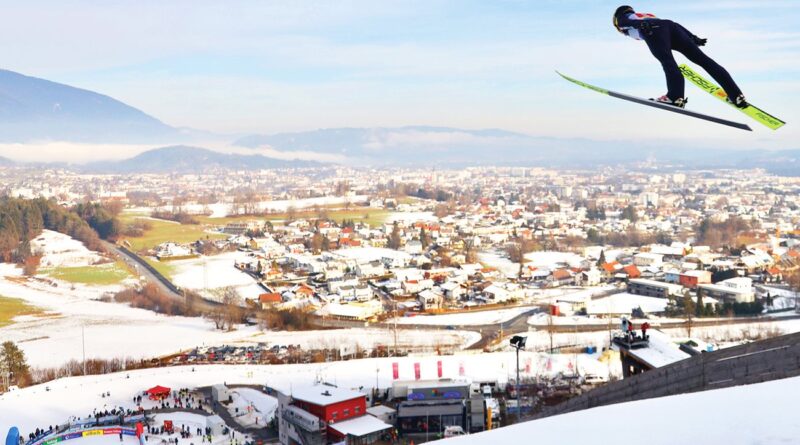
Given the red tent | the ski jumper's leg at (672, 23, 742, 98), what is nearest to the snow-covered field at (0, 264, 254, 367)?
the red tent

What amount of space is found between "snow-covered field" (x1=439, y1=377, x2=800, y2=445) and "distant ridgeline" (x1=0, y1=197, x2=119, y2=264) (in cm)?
2210

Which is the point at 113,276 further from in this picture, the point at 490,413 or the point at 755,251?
the point at 755,251

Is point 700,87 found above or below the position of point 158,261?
above

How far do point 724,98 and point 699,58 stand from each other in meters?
0.22

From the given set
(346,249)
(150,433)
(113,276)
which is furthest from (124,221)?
(150,433)

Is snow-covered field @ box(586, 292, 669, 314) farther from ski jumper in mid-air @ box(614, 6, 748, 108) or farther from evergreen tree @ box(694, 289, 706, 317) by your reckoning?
ski jumper in mid-air @ box(614, 6, 748, 108)

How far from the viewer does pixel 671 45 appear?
1709 millimetres

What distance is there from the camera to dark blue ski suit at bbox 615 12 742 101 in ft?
5.41

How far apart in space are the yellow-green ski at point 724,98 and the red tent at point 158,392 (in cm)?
700

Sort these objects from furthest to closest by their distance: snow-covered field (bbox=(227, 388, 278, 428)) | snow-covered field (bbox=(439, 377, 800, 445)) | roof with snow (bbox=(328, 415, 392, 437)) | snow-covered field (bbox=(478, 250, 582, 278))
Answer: snow-covered field (bbox=(478, 250, 582, 278)) → snow-covered field (bbox=(227, 388, 278, 428)) → roof with snow (bbox=(328, 415, 392, 437)) → snow-covered field (bbox=(439, 377, 800, 445))

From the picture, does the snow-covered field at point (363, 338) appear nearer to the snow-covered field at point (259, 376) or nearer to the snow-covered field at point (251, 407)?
the snow-covered field at point (259, 376)

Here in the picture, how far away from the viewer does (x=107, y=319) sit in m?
13.3

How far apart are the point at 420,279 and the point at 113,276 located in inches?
332

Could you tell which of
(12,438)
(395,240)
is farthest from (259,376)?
(395,240)
